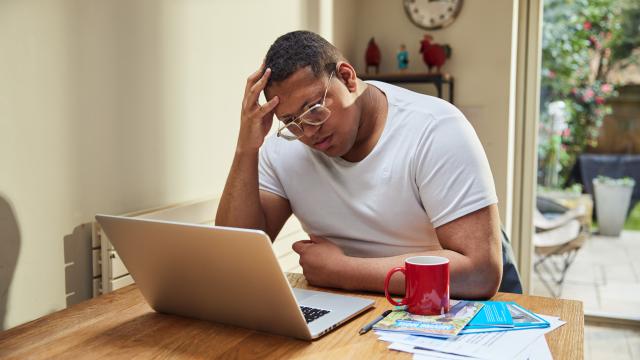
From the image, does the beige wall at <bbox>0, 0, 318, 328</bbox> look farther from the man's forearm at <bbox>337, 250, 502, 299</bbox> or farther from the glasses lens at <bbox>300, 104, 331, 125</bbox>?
the man's forearm at <bbox>337, 250, 502, 299</bbox>

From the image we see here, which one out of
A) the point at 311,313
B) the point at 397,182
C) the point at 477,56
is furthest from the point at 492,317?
the point at 477,56

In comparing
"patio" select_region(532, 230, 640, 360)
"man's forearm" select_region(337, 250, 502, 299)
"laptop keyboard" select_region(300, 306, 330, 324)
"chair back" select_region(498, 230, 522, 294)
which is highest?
"man's forearm" select_region(337, 250, 502, 299)

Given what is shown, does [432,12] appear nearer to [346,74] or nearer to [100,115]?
[346,74]

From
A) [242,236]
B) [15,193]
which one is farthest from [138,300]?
[242,236]

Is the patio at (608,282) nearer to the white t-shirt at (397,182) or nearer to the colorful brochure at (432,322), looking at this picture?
the white t-shirt at (397,182)

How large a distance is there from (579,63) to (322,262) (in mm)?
2355

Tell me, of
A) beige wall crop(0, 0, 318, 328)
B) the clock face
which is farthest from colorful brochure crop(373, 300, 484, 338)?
the clock face

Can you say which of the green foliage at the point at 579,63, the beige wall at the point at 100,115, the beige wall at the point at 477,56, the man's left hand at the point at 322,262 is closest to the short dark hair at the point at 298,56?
the man's left hand at the point at 322,262

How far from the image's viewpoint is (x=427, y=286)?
1.16 meters

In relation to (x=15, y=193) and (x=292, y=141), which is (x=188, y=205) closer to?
(x=292, y=141)

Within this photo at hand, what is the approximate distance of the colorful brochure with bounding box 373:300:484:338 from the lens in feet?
3.58

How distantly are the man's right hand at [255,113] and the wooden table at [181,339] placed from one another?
1.50ft

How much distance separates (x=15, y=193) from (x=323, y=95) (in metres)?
0.68

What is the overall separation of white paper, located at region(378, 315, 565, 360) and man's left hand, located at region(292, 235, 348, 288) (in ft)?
0.88
